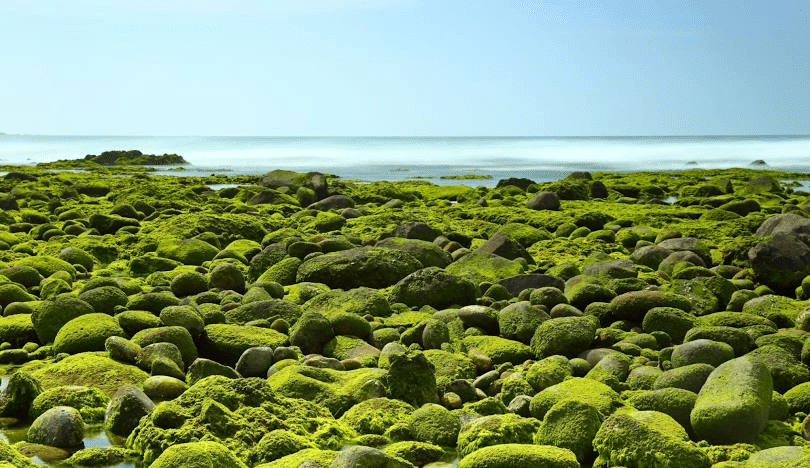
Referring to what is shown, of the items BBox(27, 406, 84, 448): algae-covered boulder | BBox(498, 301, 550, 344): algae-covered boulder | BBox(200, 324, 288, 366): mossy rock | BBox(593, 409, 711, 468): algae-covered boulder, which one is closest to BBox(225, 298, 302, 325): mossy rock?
BBox(200, 324, 288, 366): mossy rock

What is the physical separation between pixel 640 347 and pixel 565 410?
249cm

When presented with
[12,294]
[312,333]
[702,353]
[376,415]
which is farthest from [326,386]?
[12,294]

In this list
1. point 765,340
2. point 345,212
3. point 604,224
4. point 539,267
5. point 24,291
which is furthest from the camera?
point 345,212

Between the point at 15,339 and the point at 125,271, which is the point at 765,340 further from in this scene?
the point at 125,271

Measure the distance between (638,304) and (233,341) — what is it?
4.36 meters

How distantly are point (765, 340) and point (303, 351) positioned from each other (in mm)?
4504

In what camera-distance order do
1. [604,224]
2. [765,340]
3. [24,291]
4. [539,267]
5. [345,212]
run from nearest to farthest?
[765,340] < [24,291] < [539,267] < [604,224] < [345,212]

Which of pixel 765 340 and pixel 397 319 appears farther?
pixel 397 319

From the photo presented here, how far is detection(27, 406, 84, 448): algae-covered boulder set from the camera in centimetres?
614

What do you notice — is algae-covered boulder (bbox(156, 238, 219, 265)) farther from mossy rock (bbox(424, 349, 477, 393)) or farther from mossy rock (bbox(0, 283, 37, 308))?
mossy rock (bbox(424, 349, 477, 393))

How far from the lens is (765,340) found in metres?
8.18

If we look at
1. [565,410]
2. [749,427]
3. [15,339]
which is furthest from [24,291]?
[749,427]

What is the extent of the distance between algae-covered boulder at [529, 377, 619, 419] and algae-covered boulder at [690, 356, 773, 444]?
0.66 meters

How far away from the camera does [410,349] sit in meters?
8.30
